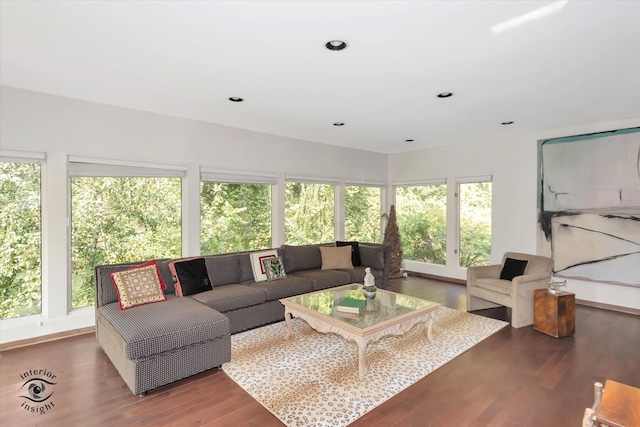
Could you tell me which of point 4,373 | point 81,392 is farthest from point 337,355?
point 4,373

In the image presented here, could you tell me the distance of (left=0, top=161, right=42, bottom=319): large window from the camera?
139 inches

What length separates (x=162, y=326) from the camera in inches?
104

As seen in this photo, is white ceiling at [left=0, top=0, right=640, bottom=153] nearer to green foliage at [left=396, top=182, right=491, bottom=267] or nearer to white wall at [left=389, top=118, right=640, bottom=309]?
white wall at [left=389, top=118, right=640, bottom=309]

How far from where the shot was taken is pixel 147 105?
3.98 m

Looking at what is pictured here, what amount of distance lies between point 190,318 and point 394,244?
190 inches

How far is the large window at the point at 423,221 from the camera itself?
6.66 meters

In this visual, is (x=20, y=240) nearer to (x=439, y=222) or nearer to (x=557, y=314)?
(x=557, y=314)

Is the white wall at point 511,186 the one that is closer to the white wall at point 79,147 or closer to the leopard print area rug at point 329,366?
the leopard print area rug at point 329,366

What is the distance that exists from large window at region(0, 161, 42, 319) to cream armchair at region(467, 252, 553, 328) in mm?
5343

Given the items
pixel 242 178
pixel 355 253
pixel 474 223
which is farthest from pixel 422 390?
pixel 474 223

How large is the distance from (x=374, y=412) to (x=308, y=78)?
2821 mm

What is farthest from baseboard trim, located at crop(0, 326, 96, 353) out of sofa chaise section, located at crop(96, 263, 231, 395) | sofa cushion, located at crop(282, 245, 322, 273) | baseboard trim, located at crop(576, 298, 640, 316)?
baseboard trim, located at crop(576, 298, 640, 316)

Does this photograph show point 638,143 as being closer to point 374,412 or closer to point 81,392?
point 374,412

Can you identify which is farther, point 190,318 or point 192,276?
point 192,276
